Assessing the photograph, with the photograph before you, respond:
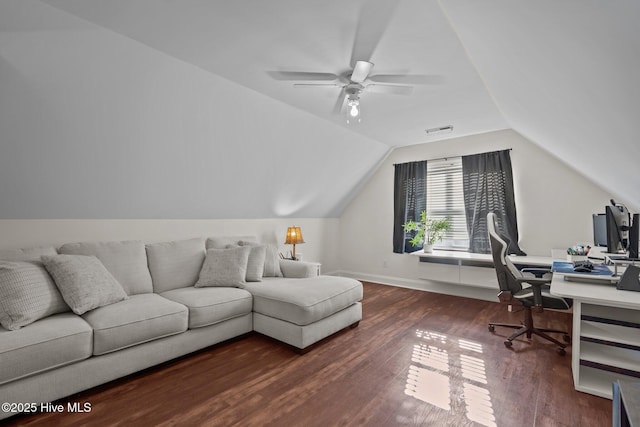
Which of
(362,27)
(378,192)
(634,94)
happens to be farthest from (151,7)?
(378,192)

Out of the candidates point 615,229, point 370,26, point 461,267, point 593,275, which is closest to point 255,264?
point 370,26

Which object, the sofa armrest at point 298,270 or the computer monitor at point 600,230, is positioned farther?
the sofa armrest at point 298,270

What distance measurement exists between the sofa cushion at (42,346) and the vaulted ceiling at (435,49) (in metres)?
1.35

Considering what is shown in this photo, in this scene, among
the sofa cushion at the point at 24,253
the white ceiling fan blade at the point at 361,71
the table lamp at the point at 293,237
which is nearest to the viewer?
the white ceiling fan blade at the point at 361,71

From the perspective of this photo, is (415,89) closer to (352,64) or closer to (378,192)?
(352,64)

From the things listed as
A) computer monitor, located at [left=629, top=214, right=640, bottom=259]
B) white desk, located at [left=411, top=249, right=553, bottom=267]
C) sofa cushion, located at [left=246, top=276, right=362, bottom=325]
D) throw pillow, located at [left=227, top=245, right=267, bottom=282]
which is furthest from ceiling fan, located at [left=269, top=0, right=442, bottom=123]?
white desk, located at [left=411, top=249, right=553, bottom=267]

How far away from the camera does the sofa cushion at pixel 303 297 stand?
2709mm

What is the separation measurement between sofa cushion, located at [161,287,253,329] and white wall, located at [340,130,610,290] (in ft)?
9.89

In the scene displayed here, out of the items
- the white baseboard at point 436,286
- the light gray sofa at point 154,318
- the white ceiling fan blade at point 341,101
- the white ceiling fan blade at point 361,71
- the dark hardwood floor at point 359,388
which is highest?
the white ceiling fan blade at point 341,101

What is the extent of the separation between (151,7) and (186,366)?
100 inches

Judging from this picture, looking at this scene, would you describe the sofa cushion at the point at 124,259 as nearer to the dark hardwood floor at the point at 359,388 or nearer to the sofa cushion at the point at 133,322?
the sofa cushion at the point at 133,322

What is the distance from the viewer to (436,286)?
486 centimetres

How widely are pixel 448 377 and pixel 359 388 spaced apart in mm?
725

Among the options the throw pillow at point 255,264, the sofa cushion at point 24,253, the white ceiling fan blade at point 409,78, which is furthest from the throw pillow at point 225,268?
the white ceiling fan blade at point 409,78
